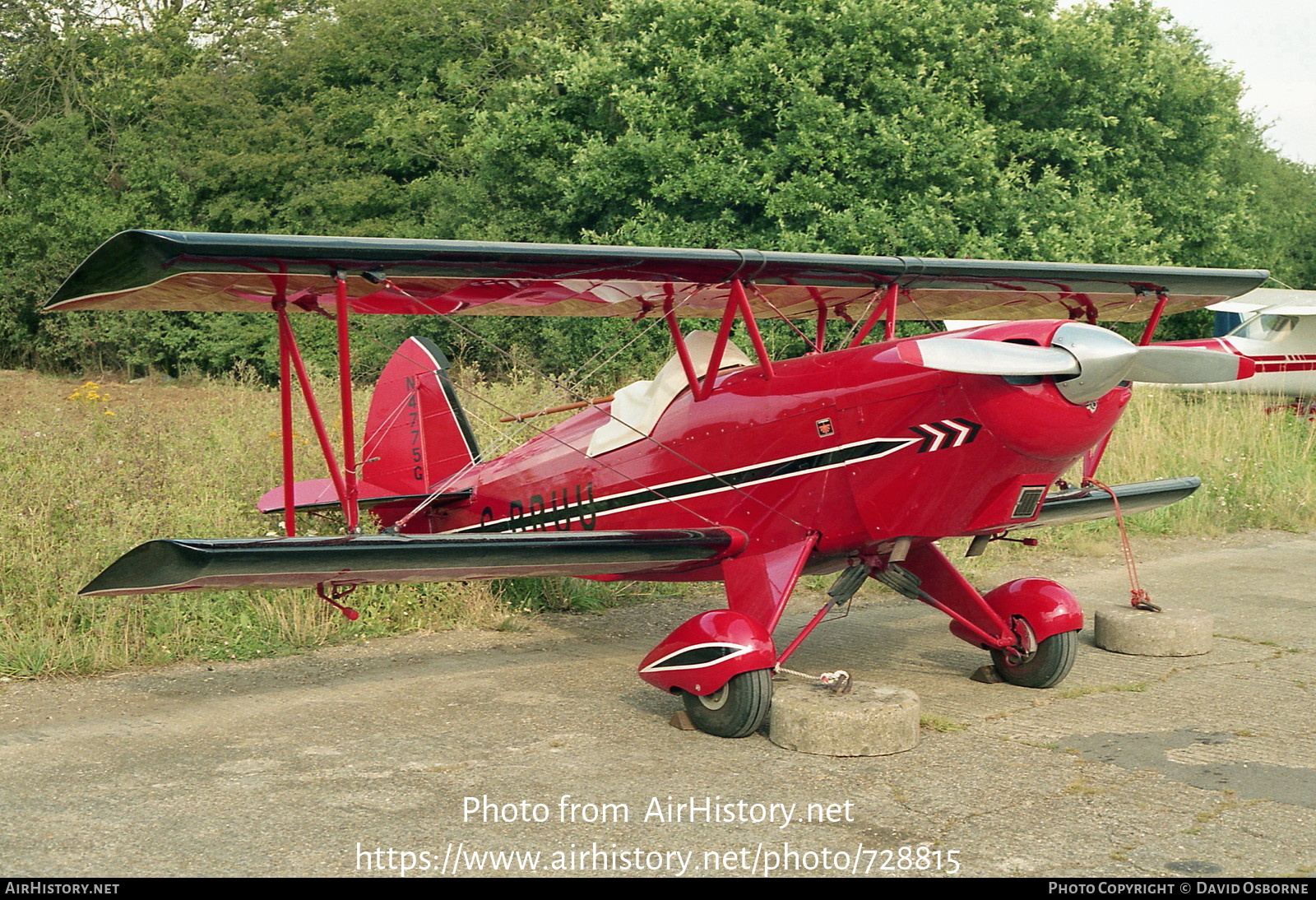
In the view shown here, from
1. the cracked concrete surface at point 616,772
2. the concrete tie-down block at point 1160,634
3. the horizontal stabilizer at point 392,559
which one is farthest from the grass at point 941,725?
the concrete tie-down block at point 1160,634

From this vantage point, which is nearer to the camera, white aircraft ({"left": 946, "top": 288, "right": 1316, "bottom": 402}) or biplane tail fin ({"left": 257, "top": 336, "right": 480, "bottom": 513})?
biplane tail fin ({"left": 257, "top": 336, "right": 480, "bottom": 513})

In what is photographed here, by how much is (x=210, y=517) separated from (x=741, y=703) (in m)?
4.45

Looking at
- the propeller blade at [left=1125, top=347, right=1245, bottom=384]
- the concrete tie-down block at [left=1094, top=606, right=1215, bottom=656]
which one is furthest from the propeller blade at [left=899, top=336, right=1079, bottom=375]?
the concrete tie-down block at [left=1094, top=606, right=1215, bottom=656]

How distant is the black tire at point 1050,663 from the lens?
575 cm

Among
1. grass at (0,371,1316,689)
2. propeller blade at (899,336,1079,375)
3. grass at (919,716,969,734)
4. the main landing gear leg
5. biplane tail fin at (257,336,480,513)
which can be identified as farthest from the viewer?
biplane tail fin at (257,336,480,513)

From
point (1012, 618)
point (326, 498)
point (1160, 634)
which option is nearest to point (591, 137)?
point (326, 498)

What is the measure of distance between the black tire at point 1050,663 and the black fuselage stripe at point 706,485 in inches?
63.8

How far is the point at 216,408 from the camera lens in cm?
1170

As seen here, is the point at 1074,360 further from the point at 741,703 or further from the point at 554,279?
the point at 554,279

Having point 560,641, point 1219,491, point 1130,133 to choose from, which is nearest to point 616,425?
point 560,641

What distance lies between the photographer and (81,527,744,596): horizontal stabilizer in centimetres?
412

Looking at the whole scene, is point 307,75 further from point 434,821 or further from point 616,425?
point 434,821

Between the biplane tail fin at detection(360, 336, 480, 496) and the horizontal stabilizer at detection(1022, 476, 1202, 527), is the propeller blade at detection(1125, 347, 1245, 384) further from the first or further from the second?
the biplane tail fin at detection(360, 336, 480, 496)

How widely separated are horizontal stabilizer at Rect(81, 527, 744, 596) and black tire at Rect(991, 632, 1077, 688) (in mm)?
1722
